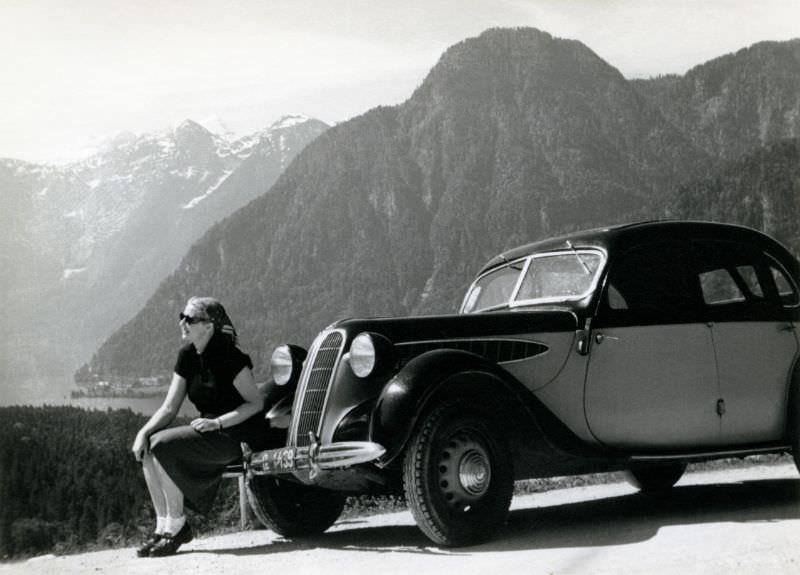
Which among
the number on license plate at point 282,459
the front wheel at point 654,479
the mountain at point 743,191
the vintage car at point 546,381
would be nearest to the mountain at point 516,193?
the mountain at point 743,191

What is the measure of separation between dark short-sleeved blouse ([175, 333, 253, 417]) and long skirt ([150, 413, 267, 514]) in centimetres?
20

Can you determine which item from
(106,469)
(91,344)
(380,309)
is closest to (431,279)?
(380,309)

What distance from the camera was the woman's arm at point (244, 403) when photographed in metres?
5.98

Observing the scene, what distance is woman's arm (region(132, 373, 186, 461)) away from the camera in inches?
231

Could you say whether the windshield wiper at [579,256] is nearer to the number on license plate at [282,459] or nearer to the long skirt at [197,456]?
the number on license plate at [282,459]

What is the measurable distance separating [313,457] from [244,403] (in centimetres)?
87

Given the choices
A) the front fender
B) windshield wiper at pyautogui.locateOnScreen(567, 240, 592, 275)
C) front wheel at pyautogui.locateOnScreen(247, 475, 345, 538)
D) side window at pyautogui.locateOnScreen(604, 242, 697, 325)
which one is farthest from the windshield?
front wheel at pyautogui.locateOnScreen(247, 475, 345, 538)

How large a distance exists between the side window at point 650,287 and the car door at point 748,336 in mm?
206

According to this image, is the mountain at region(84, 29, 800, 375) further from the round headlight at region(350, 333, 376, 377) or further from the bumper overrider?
the round headlight at region(350, 333, 376, 377)

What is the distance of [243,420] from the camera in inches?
238

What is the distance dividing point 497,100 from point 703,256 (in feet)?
632

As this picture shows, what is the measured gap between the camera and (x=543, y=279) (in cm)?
688

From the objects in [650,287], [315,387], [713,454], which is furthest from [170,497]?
[713,454]

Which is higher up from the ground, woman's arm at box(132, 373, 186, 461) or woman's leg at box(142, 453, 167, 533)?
woman's arm at box(132, 373, 186, 461)
